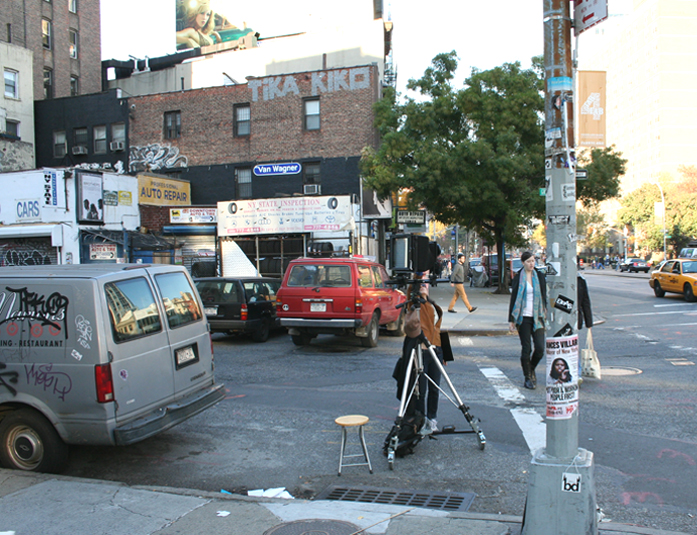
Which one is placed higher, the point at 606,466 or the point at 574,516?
the point at 574,516

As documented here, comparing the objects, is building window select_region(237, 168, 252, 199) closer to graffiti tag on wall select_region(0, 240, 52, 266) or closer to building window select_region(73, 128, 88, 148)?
building window select_region(73, 128, 88, 148)

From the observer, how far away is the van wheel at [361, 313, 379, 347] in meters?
12.6

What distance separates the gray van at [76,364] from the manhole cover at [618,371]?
679 cm

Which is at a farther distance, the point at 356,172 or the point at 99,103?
the point at 99,103

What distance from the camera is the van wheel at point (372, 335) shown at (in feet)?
41.3

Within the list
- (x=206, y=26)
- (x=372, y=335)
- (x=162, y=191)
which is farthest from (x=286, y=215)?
(x=206, y=26)

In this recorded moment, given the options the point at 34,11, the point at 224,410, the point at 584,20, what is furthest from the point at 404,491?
the point at 34,11

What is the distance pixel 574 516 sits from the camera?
3.56 meters

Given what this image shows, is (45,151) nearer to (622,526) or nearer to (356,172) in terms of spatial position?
(356,172)

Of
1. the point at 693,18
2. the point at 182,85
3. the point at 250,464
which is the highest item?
the point at 693,18

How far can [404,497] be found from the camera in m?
4.68

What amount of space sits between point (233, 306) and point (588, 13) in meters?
10.4

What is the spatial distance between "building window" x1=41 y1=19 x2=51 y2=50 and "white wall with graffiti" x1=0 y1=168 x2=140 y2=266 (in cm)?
2096

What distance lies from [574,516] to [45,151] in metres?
35.3
